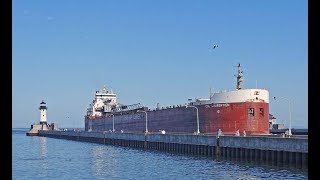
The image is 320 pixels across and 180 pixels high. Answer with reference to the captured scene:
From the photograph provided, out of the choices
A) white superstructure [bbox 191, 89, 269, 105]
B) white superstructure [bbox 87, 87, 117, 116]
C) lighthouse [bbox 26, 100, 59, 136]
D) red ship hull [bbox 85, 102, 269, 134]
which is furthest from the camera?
lighthouse [bbox 26, 100, 59, 136]

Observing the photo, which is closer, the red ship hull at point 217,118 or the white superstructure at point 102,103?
the red ship hull at point 217,118

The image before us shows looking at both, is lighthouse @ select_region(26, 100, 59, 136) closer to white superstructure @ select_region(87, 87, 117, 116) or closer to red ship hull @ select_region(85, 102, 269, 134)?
white superstructure @ select_region(87, 87, 117, 116)

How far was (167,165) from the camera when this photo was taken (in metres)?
44.9

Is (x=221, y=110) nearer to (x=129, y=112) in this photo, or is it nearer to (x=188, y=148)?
(x=188, y=148)

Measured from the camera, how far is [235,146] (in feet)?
157

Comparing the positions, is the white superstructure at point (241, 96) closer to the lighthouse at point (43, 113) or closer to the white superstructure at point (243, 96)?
the white superstructure at point (243, 96)

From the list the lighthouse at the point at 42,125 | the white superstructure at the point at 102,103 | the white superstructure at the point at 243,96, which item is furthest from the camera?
the lighthouse at the point at 42,125

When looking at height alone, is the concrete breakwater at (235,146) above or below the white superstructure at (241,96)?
below

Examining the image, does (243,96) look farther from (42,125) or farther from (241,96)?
(42,125)

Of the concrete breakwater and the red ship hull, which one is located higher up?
the red ship hull

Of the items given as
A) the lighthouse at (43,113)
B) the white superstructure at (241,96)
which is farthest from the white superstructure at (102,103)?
the white superstructure at (241,96)

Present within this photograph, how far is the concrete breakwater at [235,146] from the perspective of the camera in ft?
123

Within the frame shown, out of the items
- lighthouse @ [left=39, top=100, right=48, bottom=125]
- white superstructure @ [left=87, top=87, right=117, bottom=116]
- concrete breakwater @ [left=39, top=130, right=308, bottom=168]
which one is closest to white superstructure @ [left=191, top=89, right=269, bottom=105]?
concrete breakwater @ [left=39, top=130, right=308, bottom=168]

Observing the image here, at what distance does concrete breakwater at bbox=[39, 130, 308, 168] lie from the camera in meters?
37.5
